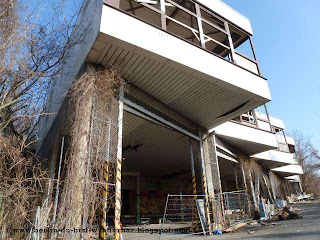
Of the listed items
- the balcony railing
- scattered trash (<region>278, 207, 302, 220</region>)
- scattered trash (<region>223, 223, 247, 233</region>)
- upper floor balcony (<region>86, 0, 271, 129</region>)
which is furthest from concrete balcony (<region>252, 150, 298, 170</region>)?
the balcony railing

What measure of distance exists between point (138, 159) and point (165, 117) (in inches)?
254

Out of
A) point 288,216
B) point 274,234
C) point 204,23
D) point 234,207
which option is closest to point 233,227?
point 234,207

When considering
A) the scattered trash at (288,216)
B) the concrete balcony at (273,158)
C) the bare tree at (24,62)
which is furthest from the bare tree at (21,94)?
the concrete balcony at (273,158)

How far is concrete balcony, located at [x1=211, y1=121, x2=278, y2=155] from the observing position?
12.3 meters

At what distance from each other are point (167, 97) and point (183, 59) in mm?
1807

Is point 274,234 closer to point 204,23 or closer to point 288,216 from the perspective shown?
point 288,216

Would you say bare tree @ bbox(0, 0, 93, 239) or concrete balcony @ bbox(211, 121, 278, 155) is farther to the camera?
concrete balcony @ bbox(211, 121, 278, 155)

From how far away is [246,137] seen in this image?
42.9ft

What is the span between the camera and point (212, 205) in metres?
9.03

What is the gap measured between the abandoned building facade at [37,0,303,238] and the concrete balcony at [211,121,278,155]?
6cm

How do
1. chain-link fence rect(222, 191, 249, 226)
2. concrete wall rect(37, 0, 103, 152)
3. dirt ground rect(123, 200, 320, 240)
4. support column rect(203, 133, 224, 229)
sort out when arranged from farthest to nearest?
chain-link fence rect(222, 191, 249, 226) < support column rect(203, 133, 224, 229) < concrete wall rect(37, 0, 103, 152) < dirt ground rect(123, 200, 320, 240)

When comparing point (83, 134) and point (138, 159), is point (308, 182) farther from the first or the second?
point (83, 134)

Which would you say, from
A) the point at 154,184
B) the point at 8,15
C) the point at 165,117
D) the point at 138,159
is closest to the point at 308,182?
the point at 154,184

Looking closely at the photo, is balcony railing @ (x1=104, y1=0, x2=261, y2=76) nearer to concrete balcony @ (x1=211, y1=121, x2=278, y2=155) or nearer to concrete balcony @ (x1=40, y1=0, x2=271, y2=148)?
concrete balcony @ (x1=40, y1=0, x2=271, y2=148)
